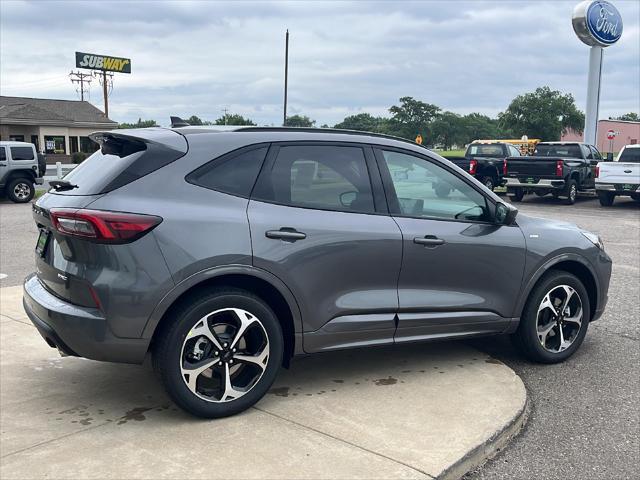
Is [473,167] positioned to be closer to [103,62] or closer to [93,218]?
[93,218]

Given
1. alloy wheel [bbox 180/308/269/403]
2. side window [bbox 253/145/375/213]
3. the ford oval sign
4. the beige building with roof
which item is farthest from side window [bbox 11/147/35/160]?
the beige building with roof

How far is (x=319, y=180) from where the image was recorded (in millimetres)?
4148

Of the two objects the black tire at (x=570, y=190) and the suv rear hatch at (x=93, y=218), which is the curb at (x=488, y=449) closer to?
the suv rear hatch at (x=93, y=218)

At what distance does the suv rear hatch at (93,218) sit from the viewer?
3.47 m

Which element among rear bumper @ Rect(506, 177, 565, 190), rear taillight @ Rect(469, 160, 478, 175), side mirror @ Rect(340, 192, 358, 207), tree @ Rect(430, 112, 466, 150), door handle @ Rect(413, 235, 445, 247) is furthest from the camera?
tree @ Rect(430, 112, 466, 150)

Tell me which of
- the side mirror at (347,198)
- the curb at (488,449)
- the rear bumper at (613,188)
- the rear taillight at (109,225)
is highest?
the side mirror at (347,198)

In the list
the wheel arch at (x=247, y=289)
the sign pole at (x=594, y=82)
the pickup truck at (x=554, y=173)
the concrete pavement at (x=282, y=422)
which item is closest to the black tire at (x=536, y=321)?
the concrete pavement at (x=282, y=422)

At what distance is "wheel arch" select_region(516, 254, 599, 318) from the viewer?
486cm

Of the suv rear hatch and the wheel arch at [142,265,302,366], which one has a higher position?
the suv rear hatch

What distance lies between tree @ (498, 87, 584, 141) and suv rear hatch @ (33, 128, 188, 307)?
79.4 meters

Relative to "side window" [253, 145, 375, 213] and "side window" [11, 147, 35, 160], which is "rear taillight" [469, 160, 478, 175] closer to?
"side window" [11, 147, 35, 160]

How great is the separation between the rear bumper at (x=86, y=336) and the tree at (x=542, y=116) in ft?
262

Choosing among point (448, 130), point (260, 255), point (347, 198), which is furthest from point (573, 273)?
point (448, 130)

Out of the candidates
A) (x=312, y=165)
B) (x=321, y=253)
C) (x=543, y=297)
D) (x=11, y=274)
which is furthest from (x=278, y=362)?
(x=11, y=274)
